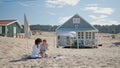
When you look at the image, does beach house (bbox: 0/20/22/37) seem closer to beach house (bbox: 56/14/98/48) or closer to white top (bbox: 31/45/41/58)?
beach house (bbox: 56/14/98/48)

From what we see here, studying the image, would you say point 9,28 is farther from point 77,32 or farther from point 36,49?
point 36,49

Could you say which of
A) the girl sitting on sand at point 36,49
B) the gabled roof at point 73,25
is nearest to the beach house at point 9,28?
the gabled roof at point 73,25

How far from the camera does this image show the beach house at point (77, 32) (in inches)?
1155

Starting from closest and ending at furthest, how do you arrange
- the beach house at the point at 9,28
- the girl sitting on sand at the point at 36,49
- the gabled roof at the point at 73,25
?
the girl sitting on sand at the point at 36,49, the gabled roof at the point at 73,25, the beach house at the point at 9,28

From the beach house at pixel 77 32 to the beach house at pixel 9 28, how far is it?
9933 mm

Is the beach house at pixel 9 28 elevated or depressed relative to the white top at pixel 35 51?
elevated

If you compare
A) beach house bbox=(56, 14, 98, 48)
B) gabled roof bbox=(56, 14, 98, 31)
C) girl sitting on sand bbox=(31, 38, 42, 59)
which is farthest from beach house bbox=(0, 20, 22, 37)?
girl sitting on sand bbox=(31, 38, 42, 59)

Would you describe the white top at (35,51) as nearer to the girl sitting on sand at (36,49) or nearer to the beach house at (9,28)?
the girl sitting on sand at (36,49)

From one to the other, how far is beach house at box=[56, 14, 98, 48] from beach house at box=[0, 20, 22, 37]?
9.93 metres

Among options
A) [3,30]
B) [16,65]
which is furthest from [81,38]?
[16,65]

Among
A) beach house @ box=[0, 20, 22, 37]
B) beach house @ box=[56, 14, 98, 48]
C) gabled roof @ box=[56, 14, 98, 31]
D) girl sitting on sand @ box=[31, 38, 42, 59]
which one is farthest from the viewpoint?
beach house @ box=[0, 20, 22, 37]

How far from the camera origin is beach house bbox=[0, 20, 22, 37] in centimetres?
3659

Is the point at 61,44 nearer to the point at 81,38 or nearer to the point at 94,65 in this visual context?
Result: the point at 81,38

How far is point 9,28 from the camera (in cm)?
3753
